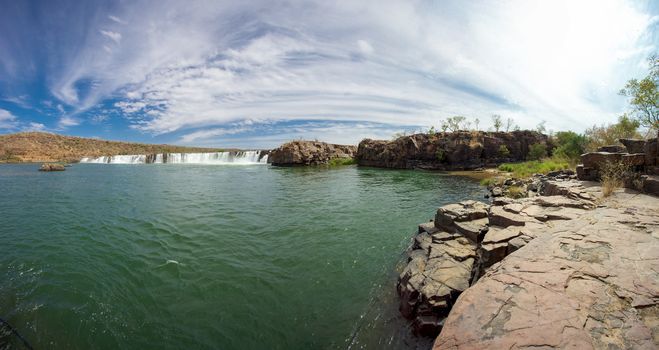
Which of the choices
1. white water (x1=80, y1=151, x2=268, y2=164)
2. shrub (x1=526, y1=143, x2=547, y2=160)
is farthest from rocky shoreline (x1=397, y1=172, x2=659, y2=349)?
white water (x1=80, y1=151, x2=268, y2=164)

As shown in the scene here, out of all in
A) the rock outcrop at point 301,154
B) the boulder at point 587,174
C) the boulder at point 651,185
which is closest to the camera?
the boulder at point 651,185

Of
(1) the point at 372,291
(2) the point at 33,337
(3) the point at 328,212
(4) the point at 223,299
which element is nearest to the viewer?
(2) the point at 33,337

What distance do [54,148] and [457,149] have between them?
124 metres

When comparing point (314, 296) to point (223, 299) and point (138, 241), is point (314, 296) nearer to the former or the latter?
point (223, 299)

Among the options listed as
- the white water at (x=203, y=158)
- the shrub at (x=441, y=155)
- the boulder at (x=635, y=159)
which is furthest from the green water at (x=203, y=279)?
the white water at (x=203, y=158)

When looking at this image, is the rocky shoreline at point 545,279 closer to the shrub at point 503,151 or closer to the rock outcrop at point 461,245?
the rock outcrop at point 461,245

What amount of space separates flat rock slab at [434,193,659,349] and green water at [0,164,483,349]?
1.78 meters

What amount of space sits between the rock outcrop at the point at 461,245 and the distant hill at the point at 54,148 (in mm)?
100881

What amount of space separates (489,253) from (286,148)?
5815 centimetres

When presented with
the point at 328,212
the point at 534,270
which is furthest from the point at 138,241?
the point at 534,270

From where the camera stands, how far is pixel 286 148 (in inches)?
2420

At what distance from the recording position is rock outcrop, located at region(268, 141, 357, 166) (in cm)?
6078

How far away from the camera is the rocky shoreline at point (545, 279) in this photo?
262 centimetres

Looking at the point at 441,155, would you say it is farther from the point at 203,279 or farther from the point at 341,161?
the point at 203,279
